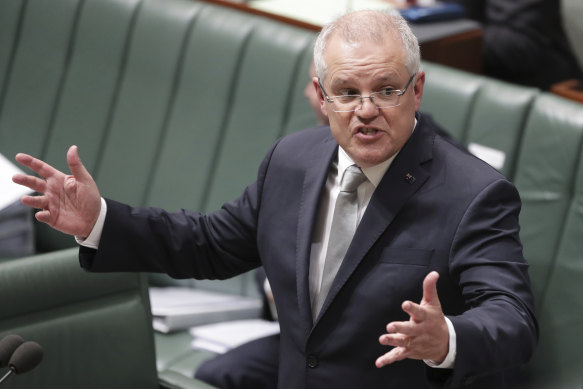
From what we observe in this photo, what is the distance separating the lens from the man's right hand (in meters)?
1.47

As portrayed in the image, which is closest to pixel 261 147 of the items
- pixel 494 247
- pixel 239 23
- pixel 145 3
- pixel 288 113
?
pixel 288 113

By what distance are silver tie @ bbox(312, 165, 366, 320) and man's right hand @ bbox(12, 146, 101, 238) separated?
1.24ft

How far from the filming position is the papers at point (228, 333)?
244cm

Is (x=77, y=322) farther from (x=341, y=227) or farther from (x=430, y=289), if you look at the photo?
(x=430, y=289)

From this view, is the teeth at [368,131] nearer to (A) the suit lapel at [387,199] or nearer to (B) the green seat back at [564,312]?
(A) the suit lapel at [387,199]

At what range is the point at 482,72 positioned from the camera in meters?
3.25

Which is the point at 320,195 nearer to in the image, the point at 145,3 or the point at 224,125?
the point at 224,125

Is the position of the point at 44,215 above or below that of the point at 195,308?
above

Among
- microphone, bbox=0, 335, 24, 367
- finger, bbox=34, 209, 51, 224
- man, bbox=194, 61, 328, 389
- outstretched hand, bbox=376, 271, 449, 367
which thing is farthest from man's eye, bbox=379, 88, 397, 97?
man, bbox=194, 61, 328, 389

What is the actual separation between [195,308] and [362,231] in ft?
3.81

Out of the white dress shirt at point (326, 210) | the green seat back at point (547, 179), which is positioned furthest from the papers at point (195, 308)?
the white dress shirt at point (326, 210)

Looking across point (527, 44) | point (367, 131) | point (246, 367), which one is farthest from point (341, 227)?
point (527, 44)

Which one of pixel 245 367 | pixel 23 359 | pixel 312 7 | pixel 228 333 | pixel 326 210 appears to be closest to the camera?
pixel 23 359

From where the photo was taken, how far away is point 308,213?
5.07 feet
